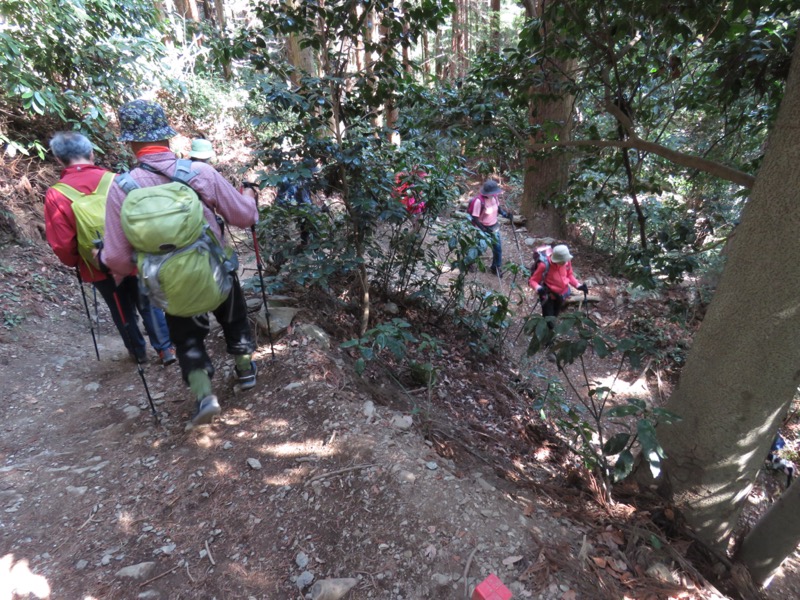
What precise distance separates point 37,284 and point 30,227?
124 cm

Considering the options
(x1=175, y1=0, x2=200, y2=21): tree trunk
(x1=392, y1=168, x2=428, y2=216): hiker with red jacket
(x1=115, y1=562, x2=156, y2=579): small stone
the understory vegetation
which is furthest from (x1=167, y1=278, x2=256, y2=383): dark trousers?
(x1=175, y1=0, x2=200, y2=21): tree trunk

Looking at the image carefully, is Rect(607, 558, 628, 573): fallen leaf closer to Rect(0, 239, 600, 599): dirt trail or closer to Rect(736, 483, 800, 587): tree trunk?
Rect(0, 239, 600, 599): dirt trail

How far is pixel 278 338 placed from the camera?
4055 mm

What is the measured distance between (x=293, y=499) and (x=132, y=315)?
254 centimetres

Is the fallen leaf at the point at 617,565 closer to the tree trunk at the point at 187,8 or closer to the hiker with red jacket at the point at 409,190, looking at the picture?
the hiker with red jacket at the point at 409,190

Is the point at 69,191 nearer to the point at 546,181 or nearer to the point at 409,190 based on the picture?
the point at 409,190

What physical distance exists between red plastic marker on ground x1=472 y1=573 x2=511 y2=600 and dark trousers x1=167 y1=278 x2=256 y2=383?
2240 millimetres

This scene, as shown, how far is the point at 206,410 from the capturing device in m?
3.06

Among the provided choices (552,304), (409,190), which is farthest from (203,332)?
(552,304)

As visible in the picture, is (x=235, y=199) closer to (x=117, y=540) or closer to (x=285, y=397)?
(x=285, y=397)

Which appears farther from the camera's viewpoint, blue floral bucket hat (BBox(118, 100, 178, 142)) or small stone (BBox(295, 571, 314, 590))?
blue floral bucket hat (BBox(118, 100, 178, 142))

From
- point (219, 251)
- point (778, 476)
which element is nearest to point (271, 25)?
point (219, 251)

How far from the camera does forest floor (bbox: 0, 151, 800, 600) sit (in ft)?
7.38

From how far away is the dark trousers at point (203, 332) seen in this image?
115 inches
